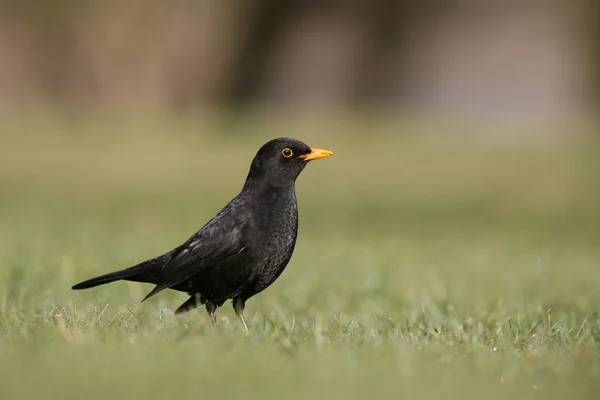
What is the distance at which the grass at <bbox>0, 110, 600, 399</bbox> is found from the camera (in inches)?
167

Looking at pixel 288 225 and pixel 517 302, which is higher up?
pixel 288 225

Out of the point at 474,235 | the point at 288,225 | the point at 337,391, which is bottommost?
the point at 474,235

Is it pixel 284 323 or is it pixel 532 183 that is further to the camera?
pixel 532 183

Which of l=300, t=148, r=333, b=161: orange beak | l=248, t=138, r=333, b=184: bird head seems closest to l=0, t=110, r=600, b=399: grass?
l=248, t=138, r=333, b=184: bird head

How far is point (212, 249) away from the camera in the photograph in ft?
18.1

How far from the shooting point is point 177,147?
59.2 ft

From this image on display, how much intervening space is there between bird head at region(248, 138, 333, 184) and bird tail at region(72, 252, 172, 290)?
719mm

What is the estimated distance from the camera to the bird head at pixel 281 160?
587cm

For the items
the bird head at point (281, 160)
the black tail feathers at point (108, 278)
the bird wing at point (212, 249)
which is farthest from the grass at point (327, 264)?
the bird head at point (281, 160)

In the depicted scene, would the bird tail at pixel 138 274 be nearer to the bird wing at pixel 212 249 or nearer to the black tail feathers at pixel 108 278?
the black tail feathers at pixel 108 278

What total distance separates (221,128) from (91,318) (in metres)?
14.7

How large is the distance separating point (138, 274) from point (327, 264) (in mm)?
3369

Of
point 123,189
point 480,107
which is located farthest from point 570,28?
point 123,189

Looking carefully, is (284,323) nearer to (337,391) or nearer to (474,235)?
(337,391)
